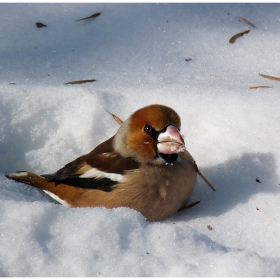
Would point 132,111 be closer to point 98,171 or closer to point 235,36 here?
point 98,171

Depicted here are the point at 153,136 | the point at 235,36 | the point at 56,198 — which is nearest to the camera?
the point at 153,136

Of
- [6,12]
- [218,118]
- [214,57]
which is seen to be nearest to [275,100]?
[218,118]

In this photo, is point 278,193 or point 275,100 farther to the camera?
point 275,100

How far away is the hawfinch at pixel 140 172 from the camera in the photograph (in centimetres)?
407

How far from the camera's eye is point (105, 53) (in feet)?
19.2

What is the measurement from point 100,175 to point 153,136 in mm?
548

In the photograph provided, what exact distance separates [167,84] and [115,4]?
1.55 meters

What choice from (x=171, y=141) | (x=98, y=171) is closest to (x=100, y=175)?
(x=98, y=171)

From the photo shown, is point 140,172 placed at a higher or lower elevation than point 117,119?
higher

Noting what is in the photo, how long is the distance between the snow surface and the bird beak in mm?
573

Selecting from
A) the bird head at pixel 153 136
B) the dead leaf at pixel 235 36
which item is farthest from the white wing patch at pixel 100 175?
the dead leaf at pixel 235 36

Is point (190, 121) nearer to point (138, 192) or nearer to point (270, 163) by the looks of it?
point (270, 163)

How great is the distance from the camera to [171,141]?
4066 mm

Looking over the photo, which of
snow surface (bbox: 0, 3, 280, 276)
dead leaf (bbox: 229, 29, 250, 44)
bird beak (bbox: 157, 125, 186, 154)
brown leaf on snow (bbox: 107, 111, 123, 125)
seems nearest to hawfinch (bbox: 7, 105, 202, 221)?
bird beak (bbox: 157, 125, 186, 154)
